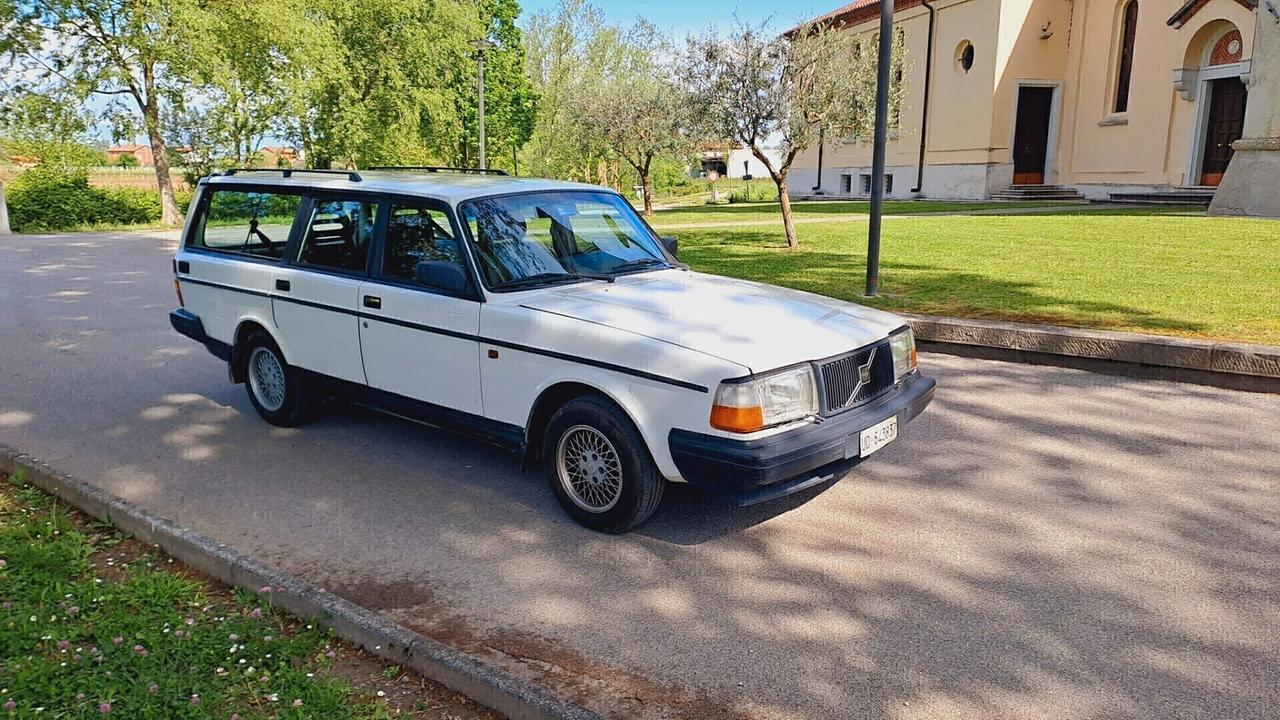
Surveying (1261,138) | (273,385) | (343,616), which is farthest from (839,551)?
(1261,138)

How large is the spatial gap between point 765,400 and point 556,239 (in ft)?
6.26

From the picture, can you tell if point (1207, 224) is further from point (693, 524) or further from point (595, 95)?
point (595, 95)

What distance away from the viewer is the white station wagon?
4.01 meters

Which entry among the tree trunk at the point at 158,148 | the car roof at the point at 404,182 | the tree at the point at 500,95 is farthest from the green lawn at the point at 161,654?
the tree at the point at 500,95

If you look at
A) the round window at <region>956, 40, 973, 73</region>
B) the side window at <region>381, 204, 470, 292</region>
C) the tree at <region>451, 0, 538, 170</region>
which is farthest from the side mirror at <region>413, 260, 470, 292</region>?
the tree at <region>451, 0, 538, 170</region>

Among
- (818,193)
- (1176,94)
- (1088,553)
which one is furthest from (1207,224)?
(818,193)

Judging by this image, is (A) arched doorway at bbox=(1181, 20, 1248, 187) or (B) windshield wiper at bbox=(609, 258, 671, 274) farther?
(A) arched doorway at bbox=(1181, 20, 1248, 187)

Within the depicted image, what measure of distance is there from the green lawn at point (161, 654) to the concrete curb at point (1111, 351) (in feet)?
21.4

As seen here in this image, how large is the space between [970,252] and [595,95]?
22.3 metres

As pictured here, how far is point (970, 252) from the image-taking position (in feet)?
48.1

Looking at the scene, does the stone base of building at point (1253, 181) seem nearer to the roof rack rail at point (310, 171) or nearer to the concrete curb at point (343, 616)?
the roof rack rail at point (310, 171)

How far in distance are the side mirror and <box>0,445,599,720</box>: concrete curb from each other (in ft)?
5.53

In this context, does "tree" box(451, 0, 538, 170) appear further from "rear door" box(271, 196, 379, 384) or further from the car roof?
"rear door" box(271, 196, 379, 384)

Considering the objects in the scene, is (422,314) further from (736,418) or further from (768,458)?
(768,458)
